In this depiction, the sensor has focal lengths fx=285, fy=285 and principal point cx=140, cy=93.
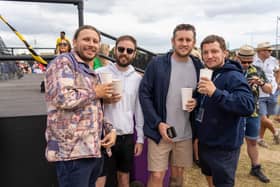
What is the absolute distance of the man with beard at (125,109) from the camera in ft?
7.97

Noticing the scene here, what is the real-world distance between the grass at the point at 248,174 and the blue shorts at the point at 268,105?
731 millimetres

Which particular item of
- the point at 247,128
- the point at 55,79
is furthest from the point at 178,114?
the point at 247,128

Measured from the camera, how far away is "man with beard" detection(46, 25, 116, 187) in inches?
67.7

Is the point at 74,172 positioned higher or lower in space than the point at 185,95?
lower

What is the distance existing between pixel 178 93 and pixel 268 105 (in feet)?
10.3

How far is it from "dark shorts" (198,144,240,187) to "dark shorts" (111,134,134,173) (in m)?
0.63

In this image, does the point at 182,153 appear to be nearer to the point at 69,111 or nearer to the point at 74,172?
the point at 74,172

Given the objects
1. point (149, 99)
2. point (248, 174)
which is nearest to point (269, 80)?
point (248, 174)

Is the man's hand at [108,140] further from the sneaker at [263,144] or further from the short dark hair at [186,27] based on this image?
the sneaker at [263,144]

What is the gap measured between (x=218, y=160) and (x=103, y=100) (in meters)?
1.08

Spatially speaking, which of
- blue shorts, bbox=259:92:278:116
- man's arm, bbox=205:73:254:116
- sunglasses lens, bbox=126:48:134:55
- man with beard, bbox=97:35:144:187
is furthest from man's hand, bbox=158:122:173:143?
blue shorts, bbox=259:92:278:116

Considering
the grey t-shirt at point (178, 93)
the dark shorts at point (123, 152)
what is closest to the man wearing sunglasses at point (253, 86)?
the grey t-shirt at point (178, 93)

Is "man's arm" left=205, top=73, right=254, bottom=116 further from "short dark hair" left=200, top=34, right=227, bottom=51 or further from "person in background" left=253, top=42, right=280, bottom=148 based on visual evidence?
"person in background" left=253, top=42, right=280, bottom=148

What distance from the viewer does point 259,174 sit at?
3945mm
